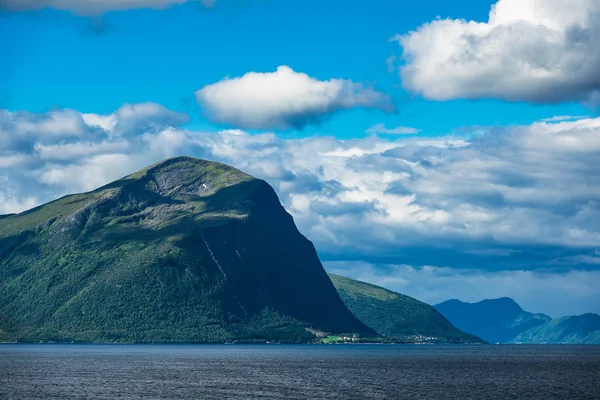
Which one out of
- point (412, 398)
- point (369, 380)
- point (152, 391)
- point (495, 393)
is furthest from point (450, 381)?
point (152, 391)

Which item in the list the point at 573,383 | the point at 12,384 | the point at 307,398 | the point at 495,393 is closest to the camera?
the point at 307,398

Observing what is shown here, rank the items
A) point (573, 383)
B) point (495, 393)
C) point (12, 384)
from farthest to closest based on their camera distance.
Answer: point (573, 383)
point (12, 384)
point (495, 393)

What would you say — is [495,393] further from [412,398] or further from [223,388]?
[223,388]

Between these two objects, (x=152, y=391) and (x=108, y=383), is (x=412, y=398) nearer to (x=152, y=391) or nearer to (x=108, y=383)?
(x=152, y=391)

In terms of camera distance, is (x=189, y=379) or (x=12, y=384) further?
(x=189, y=379)

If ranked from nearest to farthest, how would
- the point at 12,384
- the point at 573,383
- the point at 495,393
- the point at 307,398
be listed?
the point at 307,398, the point at 495,393, the point at 12,384, the point at 573,383

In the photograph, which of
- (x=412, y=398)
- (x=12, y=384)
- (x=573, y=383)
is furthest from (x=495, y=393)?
(x=12, y=384)

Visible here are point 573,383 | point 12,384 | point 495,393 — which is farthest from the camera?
point 573,383

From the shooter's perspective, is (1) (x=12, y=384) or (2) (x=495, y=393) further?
(1) (x=12, y=384)
